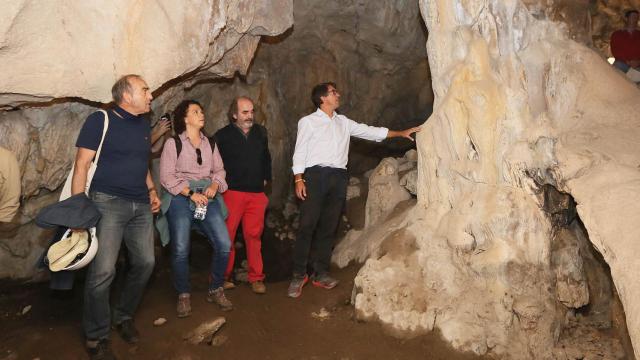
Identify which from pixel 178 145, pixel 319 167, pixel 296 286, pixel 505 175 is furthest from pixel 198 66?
pixel 505 175

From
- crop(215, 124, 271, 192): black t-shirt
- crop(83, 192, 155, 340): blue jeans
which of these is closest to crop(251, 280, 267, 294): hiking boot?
crop(215, 124, 271, 192): black t-shirt

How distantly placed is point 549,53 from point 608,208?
1.57 metres

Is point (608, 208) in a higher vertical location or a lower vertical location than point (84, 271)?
higher

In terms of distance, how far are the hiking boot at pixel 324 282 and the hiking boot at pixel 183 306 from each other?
1.36 metres

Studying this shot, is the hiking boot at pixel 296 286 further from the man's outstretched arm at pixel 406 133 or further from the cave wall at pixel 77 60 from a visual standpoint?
the cave wall at pixel 77 60

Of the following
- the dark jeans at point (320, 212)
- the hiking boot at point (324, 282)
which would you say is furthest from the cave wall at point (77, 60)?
the hiking boot at point (324, 282)

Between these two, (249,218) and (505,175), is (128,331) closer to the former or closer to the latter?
(249,218)

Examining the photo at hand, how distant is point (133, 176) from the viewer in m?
4.21

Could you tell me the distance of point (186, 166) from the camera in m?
4.90

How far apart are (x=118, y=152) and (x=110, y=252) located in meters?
0.77

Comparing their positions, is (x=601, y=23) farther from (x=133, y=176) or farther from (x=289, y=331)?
(x=133, y=176)

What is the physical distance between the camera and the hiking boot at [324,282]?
18.5ft

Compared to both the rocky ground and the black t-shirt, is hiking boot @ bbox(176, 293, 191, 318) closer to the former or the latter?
the rocky ground

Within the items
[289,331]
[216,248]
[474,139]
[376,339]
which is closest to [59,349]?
[216,248]
